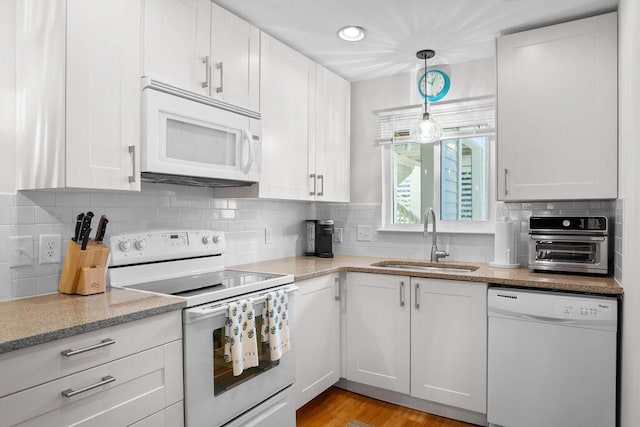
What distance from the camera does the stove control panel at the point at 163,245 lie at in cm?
196

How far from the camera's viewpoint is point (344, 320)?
9.35ft

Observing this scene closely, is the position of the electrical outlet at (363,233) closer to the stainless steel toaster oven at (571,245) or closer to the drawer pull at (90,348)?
the stainless steel toaster oven at (571,245)

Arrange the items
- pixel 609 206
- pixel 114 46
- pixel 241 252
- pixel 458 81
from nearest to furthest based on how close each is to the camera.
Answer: pixel 114 46
pixel 609 206
pixel 241 252
pixel 458 81

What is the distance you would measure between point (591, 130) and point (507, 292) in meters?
0.99

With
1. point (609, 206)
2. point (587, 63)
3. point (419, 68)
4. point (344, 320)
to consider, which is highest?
point (419, 68)

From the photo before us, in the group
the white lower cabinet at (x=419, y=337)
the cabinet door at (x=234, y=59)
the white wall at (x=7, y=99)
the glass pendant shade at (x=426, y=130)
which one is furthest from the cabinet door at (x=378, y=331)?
the white wall at (x=7, y=99)

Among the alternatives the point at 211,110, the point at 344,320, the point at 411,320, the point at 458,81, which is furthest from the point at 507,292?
→ the point at 211,110

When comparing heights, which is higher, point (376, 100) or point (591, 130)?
point (376, 100)

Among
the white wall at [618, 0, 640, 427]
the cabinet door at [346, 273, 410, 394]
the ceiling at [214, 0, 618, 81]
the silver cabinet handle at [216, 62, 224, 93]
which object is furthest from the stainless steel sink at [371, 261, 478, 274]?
the silver cabinet handle at [216, 62, 224, 93]

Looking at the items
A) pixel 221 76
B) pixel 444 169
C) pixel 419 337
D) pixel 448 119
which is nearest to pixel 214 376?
pixel 419 337

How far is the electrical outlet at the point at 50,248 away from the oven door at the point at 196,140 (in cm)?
48

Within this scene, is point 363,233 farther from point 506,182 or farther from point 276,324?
point 276,324

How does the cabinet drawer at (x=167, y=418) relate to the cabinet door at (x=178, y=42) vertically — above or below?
below

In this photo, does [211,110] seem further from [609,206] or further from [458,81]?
[609,206]
